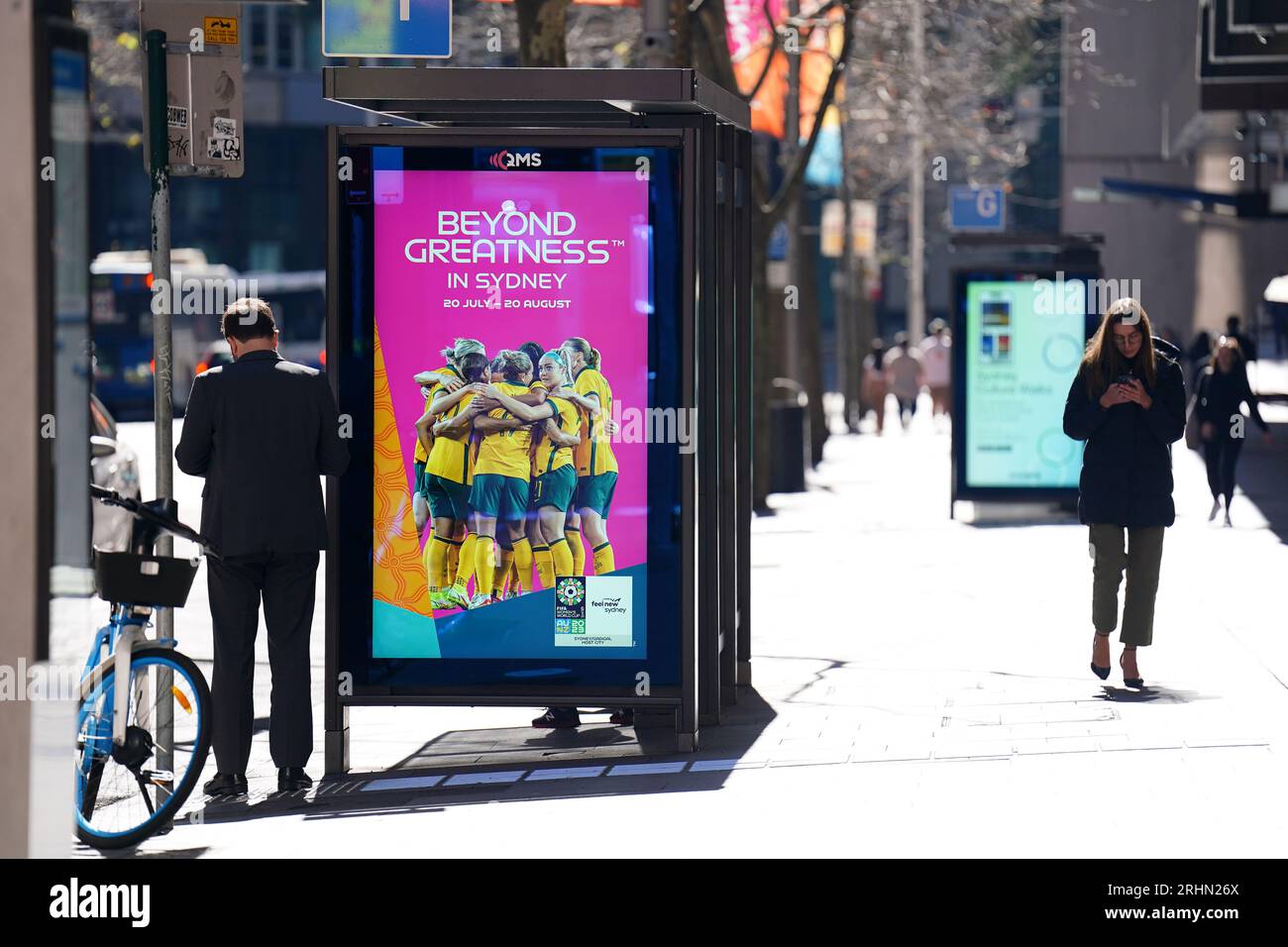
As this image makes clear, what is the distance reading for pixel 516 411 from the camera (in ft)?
27.3

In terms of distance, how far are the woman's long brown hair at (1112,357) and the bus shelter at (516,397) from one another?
2.12 m

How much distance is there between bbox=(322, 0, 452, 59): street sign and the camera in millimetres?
10203

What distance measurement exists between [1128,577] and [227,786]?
4155mm

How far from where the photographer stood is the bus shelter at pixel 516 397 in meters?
8.18

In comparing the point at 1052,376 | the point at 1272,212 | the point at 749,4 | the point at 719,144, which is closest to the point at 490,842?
the point at 719,144

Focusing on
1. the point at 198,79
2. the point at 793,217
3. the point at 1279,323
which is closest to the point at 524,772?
the point at 198,79

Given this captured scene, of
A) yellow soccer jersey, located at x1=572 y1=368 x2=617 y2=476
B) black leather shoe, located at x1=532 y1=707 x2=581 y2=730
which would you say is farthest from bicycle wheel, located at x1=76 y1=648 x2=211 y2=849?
black leather shoe, located at x1=532 y1=707 x2=581 y2=730

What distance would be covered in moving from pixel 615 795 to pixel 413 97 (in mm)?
2648

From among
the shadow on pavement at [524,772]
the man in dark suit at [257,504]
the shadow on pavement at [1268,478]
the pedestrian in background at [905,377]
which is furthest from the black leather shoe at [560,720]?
the pedestrian in background at [905,377]

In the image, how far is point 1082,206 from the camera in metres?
50.9

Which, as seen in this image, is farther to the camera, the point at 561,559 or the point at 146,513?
the point at 561,559

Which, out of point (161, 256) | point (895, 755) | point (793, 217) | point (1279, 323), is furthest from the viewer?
point (1279, 323)

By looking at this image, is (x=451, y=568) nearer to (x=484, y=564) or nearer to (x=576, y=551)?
(x=484, y=564)

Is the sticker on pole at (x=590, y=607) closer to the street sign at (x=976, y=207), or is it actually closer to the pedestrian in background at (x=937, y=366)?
the street sign at (x=976, y=207)
